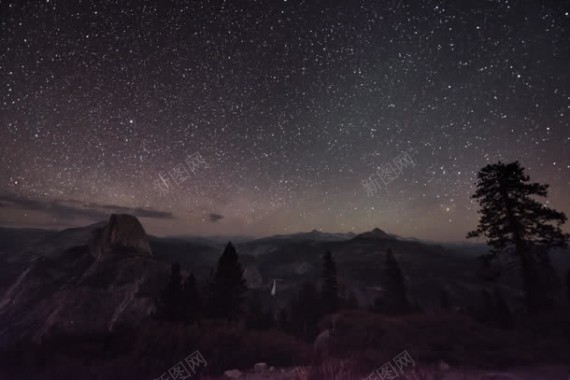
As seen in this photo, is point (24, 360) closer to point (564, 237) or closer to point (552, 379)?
point (552, 379)

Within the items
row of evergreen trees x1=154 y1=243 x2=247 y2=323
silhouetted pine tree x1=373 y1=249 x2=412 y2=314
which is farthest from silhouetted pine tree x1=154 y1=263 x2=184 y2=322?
silhouetted pine tree x1=373 y1=249 x2=412 y2=314

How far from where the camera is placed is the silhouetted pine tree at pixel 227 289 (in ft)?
105

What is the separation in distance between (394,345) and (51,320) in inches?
3291

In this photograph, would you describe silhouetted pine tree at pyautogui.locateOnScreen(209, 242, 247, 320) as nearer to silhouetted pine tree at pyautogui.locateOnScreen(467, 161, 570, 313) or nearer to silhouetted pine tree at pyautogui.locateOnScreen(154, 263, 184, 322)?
silhouetted pine tree at pyautogui.locateOnScreen(154, 263, 184, 322)

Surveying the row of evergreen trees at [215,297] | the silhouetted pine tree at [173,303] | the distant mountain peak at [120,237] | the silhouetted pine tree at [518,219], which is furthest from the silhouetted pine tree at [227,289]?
the distant mountain peak at [120,237]

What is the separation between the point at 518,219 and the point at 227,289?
25.9 meters

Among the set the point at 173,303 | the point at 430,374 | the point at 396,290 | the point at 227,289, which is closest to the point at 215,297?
the point at 227,289

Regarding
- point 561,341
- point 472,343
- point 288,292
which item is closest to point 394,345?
point 472,343

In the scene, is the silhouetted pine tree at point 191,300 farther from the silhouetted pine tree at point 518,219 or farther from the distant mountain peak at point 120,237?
the distant mountain peak at point 120,237

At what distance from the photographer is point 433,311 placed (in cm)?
1567

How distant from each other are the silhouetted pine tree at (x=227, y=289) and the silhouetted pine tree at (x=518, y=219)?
76.6 ft

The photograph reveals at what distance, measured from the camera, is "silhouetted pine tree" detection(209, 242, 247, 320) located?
105ft

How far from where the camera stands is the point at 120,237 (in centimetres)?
10644

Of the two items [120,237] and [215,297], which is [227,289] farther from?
[120,237]
